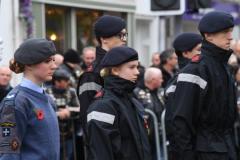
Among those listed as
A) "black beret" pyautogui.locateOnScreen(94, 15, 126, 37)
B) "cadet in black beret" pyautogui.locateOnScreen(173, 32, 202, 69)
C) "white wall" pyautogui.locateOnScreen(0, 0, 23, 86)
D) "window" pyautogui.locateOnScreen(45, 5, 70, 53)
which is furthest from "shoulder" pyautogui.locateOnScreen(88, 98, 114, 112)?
"window" pyautogui.locateOnScreen(45, 5, 70, 53)

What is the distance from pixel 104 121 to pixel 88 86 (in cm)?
92

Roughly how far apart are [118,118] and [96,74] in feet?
2.86

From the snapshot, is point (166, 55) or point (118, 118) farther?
point (166, 55)

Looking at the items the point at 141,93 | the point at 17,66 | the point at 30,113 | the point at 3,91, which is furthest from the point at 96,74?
the point at 141,93

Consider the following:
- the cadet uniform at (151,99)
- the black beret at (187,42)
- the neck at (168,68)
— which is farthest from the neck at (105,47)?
the neck at (168,68)

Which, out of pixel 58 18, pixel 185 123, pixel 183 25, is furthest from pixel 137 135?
pixel 183 25

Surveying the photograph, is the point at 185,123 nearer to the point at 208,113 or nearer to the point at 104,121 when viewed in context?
the point at 208,113

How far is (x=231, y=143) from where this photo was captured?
17.2ft

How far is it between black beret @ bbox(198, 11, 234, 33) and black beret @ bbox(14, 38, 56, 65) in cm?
145

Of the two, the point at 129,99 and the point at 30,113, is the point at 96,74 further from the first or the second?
the point at 30,113

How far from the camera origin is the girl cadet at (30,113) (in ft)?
14.1

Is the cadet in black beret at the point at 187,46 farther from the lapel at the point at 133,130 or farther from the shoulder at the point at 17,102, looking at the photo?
the shoulder at the point at 17,102

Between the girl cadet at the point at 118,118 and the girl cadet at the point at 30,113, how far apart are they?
1.02 feet

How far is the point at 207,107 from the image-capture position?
5.17 meters
